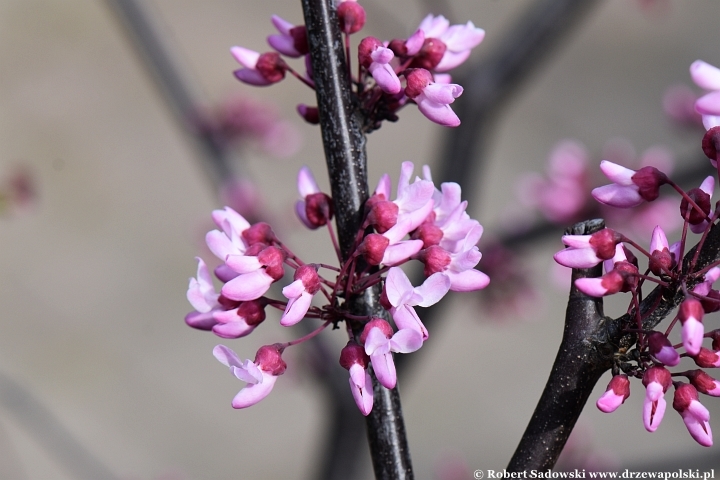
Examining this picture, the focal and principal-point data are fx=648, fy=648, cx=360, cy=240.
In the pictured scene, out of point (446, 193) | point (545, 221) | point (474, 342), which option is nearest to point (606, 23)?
point (474, 342)

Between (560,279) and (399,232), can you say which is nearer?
(399,232)

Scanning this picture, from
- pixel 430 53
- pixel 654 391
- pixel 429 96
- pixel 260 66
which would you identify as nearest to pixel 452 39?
pixel 430 53

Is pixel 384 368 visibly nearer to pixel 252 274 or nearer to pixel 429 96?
pixel 252 274

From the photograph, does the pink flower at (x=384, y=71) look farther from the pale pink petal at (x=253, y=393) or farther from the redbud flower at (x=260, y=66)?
the pale pink petal at (x=253, y=393)

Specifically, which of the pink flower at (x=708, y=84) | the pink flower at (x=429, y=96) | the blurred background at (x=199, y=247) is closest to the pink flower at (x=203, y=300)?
the pink flower at (x=429, y=96)

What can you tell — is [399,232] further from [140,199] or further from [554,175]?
[140,199]

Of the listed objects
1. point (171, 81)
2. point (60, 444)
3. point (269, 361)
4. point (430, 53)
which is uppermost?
point (430, 53)
